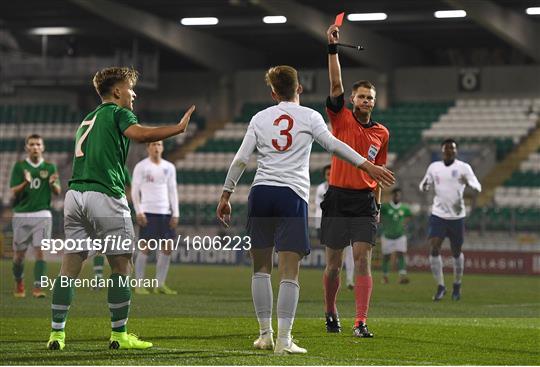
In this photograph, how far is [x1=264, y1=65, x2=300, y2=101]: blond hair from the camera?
8.94 metres

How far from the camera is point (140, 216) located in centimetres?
1730

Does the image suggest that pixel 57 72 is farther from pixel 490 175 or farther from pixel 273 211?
pixel 273 211

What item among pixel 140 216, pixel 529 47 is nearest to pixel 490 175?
pixel 529 47

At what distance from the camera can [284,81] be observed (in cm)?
895

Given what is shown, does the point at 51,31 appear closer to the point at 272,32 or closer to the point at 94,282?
the point at 272,32

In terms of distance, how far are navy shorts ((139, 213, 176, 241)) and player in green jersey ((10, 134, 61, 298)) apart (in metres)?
1.67

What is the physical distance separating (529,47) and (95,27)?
1398 cm

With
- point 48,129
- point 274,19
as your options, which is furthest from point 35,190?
point 48,129

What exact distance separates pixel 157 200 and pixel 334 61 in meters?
8.19

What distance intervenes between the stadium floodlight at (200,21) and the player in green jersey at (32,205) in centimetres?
2172

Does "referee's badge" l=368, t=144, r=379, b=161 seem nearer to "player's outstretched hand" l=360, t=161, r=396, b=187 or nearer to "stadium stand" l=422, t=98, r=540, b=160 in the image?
"player's outstretched hand" l=360, t=161, r=396, b=187

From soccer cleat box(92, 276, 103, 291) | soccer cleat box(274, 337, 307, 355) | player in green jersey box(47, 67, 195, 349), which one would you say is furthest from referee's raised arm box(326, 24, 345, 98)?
soccer cleat box(92, 276, 103, 291)

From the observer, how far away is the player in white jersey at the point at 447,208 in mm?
17062

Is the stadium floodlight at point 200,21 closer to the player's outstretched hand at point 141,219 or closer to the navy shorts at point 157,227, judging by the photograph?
the navy shorts at point 157,227
